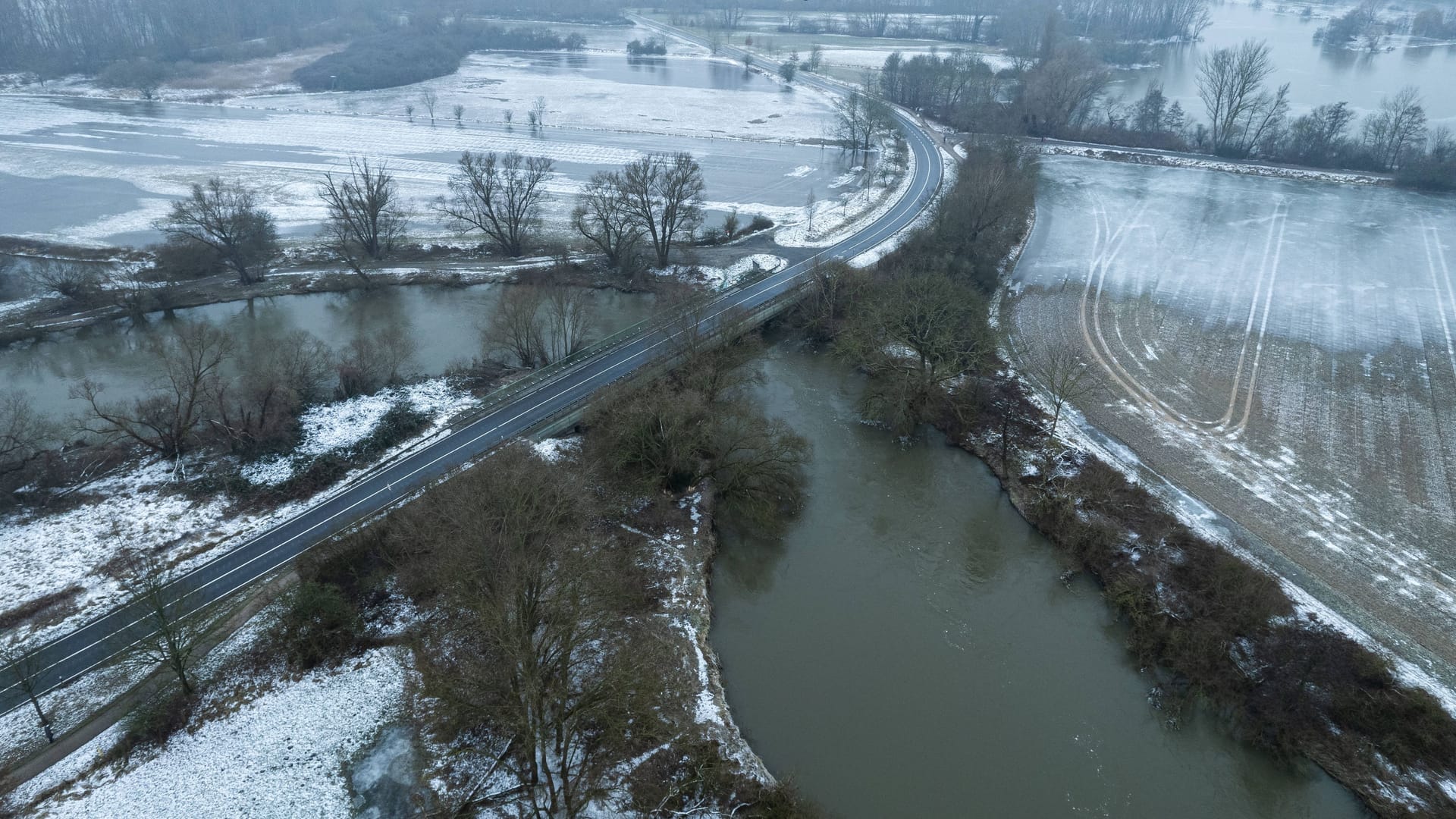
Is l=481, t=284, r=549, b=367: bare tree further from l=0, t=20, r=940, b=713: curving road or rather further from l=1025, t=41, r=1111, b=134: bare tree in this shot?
l=1025, t=41, r=1111, b=134: bare tree

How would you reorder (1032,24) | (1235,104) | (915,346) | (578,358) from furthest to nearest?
(1032,24) < (1235,104) < (578,358) < (915,346)

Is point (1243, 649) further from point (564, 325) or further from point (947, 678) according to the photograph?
point (564, 325)

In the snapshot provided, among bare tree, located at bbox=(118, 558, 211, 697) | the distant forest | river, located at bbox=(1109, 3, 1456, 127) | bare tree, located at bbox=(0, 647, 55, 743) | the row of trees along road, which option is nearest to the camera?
bare tree, located at bbox=(0, 647, 55, 743)

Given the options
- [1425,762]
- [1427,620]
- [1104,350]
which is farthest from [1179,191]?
[1425,762]

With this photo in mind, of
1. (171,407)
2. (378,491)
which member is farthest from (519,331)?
(171,407)

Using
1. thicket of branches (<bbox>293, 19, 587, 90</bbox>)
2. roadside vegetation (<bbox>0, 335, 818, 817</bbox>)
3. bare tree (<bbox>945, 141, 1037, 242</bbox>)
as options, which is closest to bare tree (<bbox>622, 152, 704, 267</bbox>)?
bare tree (<bbox>945, 141, 1037, 242</bbox>)
